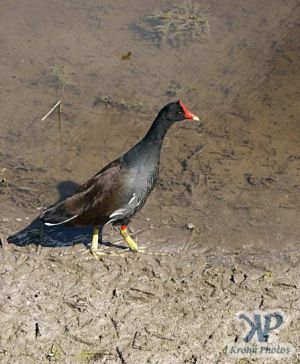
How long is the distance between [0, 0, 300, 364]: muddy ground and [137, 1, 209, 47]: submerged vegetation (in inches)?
4.2

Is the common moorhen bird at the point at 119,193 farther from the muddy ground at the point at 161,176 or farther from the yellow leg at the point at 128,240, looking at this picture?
the muddy ground at the point at 161,176

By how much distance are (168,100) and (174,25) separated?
203cm

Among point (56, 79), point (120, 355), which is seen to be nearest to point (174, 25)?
point (56, 79)

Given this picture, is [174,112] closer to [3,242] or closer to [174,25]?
[3,242]

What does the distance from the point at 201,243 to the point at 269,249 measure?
25.6 inches

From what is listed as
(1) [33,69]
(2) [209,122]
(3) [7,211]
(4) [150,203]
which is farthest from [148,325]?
(1) [33,69]

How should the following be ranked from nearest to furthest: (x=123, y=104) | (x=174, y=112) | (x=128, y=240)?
Result: (x=128, y=240), (x=174, y=112), (x=123, y=104)

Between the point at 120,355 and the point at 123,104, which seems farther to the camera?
the point at 123,104

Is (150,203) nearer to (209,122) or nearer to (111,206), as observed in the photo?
(111,206)

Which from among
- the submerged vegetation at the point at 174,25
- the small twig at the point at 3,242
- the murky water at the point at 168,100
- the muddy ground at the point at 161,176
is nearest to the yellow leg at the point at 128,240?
the muddy ground at the point at 161,176

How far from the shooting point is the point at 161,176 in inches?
303
